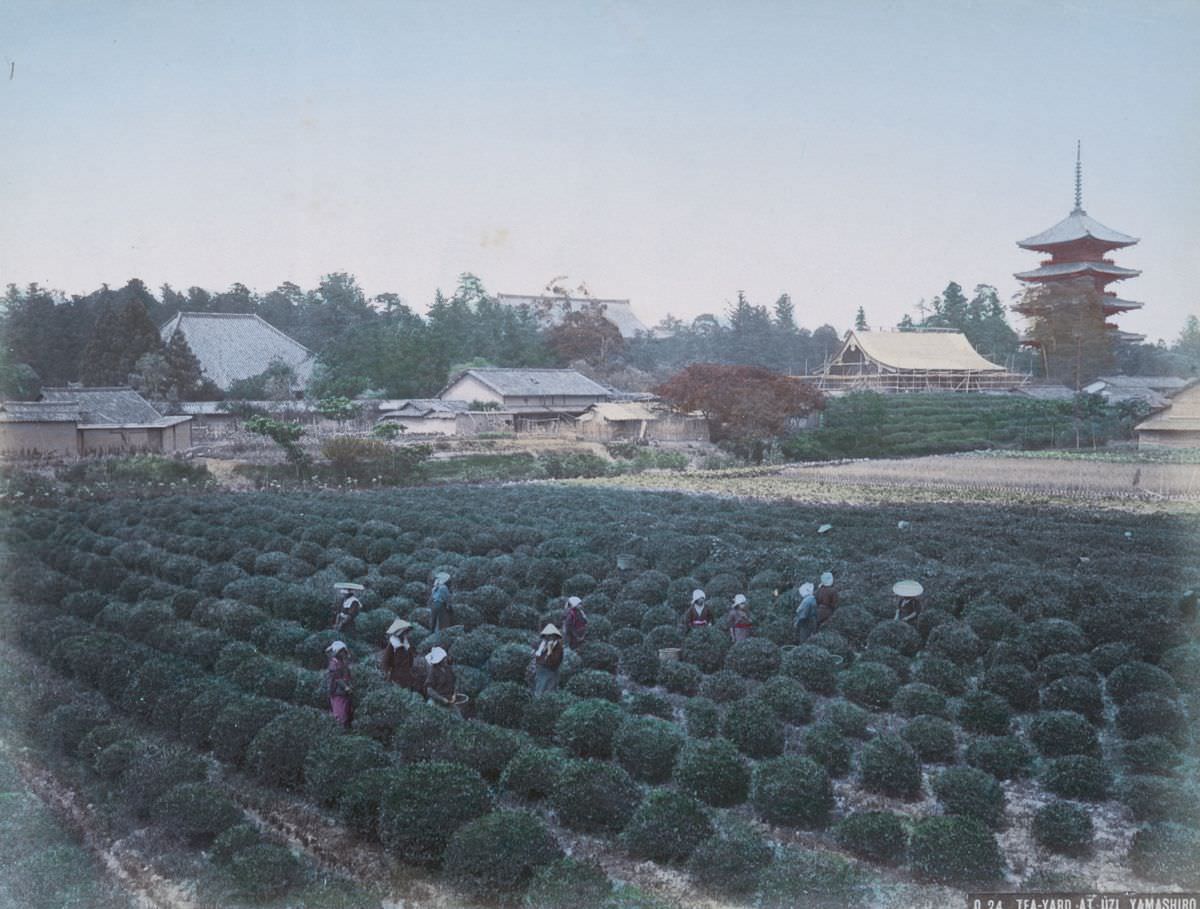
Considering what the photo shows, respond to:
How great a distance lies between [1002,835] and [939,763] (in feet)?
5.69

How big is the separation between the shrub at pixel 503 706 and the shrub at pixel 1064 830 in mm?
5959

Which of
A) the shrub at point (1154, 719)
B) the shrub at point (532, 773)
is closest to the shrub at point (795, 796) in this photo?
the shrub at point (532, 773)

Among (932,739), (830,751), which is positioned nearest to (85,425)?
(830,751)

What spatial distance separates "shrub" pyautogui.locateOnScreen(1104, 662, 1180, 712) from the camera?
39.4ft

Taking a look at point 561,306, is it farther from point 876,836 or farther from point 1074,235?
point 876,836

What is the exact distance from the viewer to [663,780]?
10.6 metres

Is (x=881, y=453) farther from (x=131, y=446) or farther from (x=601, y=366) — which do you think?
(x=131, y=446)

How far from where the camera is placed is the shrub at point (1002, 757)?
10531 mm

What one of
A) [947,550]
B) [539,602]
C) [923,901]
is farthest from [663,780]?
[947,550]

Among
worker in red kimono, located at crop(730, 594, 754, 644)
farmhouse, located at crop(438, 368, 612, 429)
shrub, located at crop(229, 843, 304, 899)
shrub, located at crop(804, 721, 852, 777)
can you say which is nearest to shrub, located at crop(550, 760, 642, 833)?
shrub, located at crop(804, 721, 852, 777)

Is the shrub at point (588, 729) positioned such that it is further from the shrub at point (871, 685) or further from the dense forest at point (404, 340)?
the dense forest at point (404, 340)

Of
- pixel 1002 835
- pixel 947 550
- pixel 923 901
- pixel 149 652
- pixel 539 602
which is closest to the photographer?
pixel 923 901

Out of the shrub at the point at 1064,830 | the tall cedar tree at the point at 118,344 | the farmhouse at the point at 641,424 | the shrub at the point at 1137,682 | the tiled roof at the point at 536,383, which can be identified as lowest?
the shrub at the point at 1064,830

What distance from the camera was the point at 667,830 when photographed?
28.5ft
